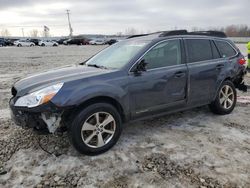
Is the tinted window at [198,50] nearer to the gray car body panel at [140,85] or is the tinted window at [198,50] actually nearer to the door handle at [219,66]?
the gray car body panel at [140,85]

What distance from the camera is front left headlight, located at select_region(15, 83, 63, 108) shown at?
324 cm

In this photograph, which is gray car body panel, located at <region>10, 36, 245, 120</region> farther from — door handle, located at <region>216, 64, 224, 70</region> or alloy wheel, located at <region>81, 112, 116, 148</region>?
alloy wheel, located at <region>81, 112, 116, 148</region>

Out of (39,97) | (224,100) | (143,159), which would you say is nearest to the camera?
(39,97)

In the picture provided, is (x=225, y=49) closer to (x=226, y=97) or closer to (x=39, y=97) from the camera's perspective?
(x=226, y=97)

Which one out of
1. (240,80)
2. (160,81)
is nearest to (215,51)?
(240,80)

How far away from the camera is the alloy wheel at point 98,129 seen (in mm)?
3474

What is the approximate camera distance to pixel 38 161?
11.2 feet

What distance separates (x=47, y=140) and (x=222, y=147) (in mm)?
2646

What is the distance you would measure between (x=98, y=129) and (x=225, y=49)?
324 centimetres

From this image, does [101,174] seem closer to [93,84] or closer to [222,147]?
[93,84]

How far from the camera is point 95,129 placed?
3527 mm

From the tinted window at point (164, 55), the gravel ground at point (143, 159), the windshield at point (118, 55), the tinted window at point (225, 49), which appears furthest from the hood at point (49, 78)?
the tinted window at point (225, 49)

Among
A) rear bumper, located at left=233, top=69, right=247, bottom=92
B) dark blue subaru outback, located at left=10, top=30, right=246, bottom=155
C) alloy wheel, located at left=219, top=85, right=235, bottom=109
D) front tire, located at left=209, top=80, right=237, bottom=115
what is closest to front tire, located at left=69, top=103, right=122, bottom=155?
dark blue subaru outback, located at left=10, top=30, right=246, bottom=155

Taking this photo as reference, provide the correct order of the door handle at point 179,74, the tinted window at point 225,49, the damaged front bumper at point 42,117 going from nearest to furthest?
the damaged front bumper at point 42,117, the door handle at point 179,74, the tinted window at point 225,49
